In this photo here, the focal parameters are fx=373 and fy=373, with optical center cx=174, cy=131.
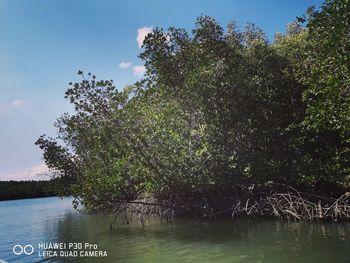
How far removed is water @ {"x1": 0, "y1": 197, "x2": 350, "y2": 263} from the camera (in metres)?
7.88

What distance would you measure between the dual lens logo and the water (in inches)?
6.1

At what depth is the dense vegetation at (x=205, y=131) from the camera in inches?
530

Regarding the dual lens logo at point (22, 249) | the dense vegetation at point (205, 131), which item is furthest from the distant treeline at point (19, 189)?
the dual lens logo at point (22, 249)

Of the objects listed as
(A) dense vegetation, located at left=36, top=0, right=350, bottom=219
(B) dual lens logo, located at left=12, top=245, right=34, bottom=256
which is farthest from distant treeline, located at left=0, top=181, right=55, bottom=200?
(B) dual lens logo, located at left=12, top=245, right=34, bottom=256

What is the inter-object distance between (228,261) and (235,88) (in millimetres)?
8065

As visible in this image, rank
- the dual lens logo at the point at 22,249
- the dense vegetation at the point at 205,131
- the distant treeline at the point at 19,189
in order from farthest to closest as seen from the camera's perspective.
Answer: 1. the distant treeline at the point at 19,189
2. the dense vegetation at the point at 205,131
3. the dual lens logo at the point at 22,249

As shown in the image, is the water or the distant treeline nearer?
the water

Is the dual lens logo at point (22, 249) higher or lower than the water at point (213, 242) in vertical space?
lower

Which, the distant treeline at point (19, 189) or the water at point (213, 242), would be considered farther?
the distant treeline at point (19, 189)

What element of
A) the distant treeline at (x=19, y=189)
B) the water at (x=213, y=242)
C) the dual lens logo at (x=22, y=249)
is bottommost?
the dual lens logo at (x=22, y=249)

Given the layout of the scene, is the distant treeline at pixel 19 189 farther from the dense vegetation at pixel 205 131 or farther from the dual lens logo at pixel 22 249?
the dual lens logo at pixel 22 249

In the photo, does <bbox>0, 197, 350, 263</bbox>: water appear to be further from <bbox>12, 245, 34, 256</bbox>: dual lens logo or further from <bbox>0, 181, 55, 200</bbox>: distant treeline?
<bbox>0, 181, 55, 200</bbox>: distant treeline

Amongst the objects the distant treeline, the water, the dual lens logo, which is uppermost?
the distant treeline

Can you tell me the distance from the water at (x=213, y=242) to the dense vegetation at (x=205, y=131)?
1.59m
